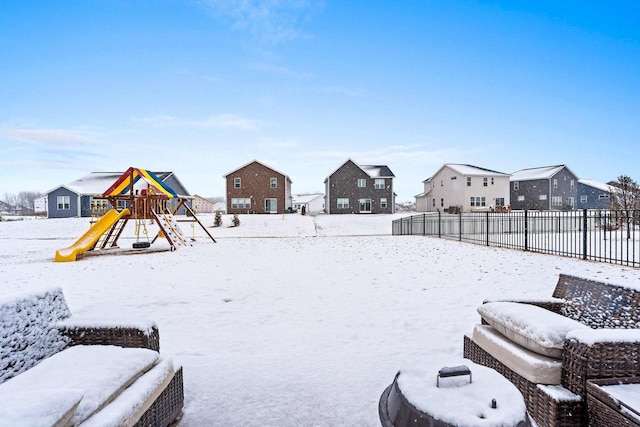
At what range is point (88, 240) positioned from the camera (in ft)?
50.2

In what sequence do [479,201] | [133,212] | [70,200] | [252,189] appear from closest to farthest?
[133,212], [70,200], [252,189], [479,201]

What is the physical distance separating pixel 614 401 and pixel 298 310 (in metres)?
4.70

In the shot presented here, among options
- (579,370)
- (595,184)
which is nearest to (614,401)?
(579,370)

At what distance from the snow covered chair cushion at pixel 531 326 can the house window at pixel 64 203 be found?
163 feet

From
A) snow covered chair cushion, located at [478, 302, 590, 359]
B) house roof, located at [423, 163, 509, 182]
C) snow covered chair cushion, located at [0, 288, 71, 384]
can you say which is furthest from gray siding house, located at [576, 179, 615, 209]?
snow covered chair cushion, located at [0, 288, 71, 384]

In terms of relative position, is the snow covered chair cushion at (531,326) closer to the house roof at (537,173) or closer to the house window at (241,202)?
the house window at (241,202)

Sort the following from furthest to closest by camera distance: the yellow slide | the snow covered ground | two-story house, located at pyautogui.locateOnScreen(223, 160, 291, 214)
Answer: two-story house, located at pyautogui.locateOnScreen(223, 160, 291, 214)
the yellow slide
the snow covered ground

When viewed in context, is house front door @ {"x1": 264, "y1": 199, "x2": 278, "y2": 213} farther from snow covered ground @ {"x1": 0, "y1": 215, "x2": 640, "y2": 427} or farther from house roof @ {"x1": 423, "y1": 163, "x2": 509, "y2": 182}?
snow covered ground @ {"x1": 0, "y1": 215, "x2": 640, "y2": 427}

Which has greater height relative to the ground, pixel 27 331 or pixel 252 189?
pixel 252 189

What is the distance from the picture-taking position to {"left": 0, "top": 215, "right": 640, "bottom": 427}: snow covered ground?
3.27 metres

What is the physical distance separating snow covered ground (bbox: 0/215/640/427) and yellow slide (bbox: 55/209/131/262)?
1.83ft

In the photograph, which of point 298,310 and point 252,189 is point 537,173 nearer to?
point 252,189

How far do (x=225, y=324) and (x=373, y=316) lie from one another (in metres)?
2.43

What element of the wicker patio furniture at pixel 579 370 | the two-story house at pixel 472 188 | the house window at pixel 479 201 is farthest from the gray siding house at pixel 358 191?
the wicker patio furniture at pixel 579 370
